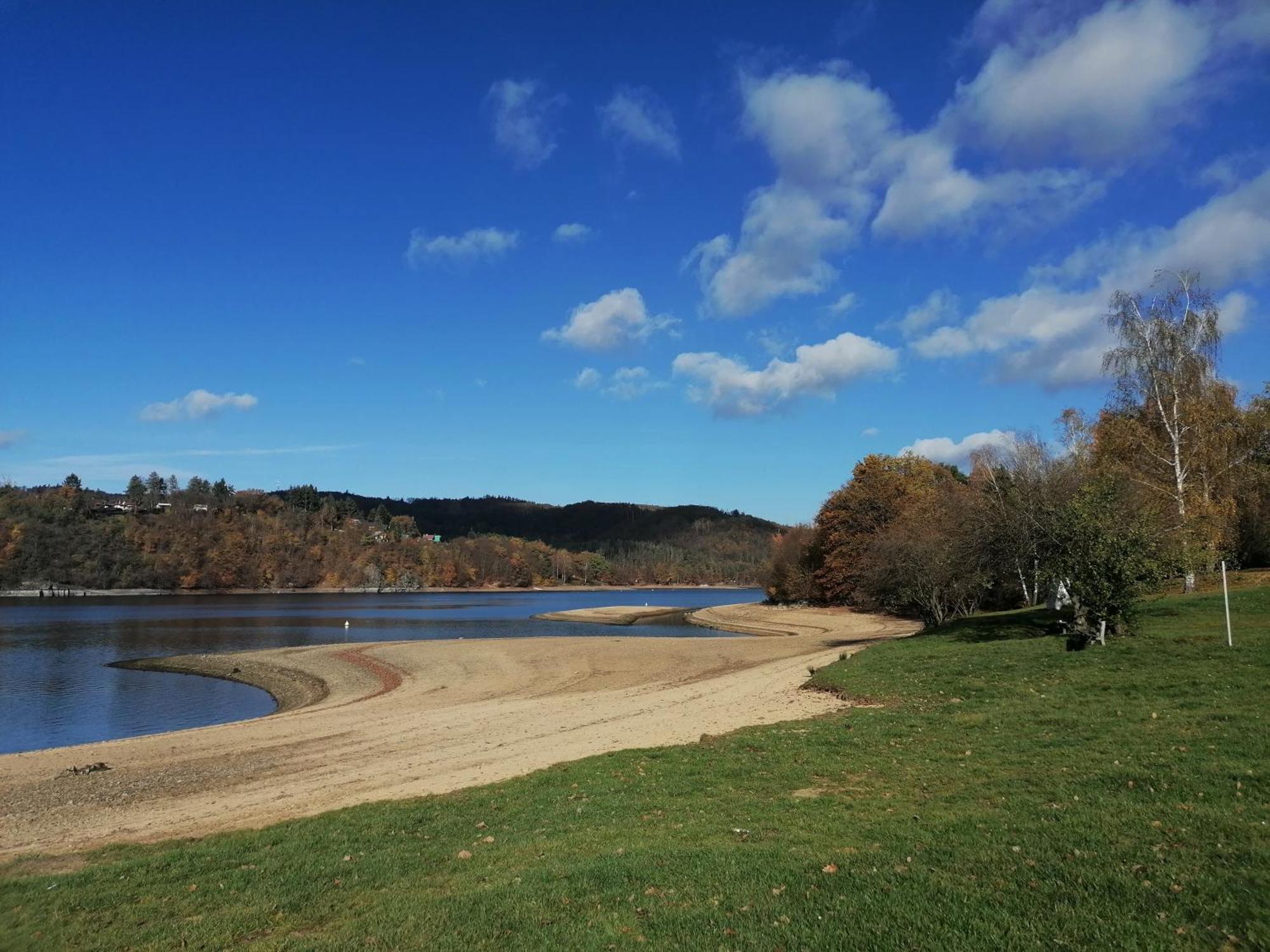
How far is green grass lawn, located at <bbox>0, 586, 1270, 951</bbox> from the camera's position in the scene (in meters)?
5.69

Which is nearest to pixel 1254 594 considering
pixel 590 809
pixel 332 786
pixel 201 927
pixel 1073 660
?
pixel 1073 660

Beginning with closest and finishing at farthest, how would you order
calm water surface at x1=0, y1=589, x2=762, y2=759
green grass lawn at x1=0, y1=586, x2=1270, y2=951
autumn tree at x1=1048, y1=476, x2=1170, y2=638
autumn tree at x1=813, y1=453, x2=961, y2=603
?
1. green grass lawn at x1=0, y1=586, x2=1270, y2=951
2. autumn tree at x1=1048, y1=476, x2=1170, y2=638
3. calm water surface at x1=0, y1=589, x2=762, y2=759
4. autumn tree at x1=813, y1=453, x2=961, y2=603

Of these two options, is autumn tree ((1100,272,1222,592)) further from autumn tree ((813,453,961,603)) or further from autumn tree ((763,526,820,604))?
autumn tree ((763,526,820,604))

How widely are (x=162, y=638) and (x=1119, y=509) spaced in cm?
6692

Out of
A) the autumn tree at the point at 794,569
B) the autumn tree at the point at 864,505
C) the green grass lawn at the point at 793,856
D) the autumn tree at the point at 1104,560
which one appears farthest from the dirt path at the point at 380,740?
the autumn tree at the point at 794,569

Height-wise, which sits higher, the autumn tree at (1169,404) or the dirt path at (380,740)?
the autumn tree at (1169,404)

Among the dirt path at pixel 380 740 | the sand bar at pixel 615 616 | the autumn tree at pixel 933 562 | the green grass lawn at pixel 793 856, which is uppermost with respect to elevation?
the autumn tree at pixel 933 562

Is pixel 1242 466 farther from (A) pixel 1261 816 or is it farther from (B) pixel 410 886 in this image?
(B) pixel 410 886

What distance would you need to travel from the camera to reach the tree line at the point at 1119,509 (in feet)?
70.5

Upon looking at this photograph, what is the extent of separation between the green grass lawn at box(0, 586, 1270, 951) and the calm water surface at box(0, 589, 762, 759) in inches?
922

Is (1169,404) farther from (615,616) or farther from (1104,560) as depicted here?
(615,616)

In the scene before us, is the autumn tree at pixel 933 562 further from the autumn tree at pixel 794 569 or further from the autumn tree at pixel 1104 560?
the autumn tree at pixel 794 569

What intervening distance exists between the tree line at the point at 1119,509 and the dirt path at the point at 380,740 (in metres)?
7.41

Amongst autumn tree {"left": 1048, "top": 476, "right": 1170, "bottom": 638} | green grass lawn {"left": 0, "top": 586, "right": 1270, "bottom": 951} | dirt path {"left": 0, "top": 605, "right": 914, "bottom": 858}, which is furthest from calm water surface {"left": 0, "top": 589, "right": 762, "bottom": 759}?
autumn tree {"left": 1048, "top": 476, "right": 1170, "bottom": 638}
